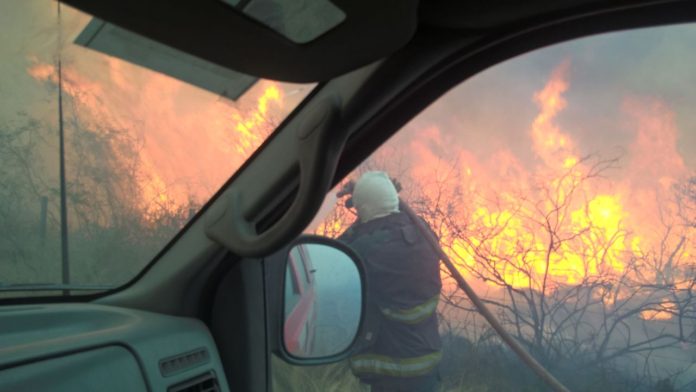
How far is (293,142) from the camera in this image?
177cm

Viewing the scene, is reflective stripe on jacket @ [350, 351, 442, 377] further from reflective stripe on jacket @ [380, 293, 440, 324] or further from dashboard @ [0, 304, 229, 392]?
dashboard @ [0, 304, 229, 392]

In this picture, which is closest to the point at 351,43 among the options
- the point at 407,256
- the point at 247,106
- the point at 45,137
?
the point at 247,106

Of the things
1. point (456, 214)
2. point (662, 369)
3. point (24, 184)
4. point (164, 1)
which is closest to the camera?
point (164, 1)

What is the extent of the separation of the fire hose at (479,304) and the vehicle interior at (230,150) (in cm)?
4

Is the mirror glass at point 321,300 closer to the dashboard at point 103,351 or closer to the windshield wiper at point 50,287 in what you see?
the dashboard at point 103,351

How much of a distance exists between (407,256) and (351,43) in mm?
1342

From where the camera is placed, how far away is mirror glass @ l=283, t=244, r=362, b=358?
239 centimetres

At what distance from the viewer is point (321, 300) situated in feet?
8.21

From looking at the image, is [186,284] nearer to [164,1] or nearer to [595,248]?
[164,1]

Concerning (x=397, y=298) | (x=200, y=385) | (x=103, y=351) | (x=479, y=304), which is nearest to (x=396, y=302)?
(x=397, y=298)

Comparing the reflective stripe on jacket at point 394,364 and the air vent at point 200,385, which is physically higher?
the air vent at point 200,385

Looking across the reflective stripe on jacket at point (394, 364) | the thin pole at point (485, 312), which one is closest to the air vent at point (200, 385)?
the reflective stripe on jacket at point (394, 364)

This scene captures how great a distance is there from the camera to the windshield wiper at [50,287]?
1.68m

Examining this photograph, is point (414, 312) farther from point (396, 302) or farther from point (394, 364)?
point (394, 364)
